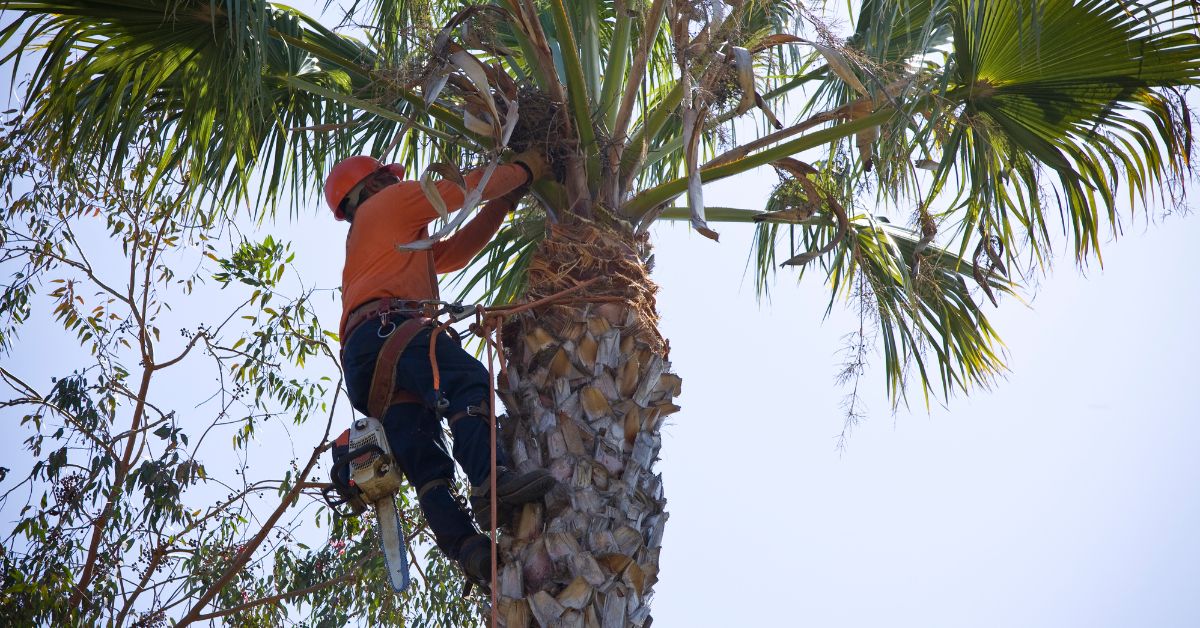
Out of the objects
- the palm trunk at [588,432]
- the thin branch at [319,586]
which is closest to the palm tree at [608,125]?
the palm trunk at [588,432]

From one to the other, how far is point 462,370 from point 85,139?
Answer: 8.25 ft

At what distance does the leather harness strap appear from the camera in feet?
14.8

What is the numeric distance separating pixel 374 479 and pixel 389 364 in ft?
1.51

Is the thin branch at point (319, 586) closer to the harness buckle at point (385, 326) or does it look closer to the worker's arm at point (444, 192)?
the harness buckle at point (385, 326)

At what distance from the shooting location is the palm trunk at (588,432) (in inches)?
156

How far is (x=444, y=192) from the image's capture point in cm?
465

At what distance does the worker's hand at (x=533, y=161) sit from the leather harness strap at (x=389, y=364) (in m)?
0.77

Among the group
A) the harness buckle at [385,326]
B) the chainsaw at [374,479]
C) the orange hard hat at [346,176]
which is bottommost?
the chainsaw at [374,479]

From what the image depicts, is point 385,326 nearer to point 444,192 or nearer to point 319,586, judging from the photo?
point 444,192

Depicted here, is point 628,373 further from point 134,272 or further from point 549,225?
point 134,272

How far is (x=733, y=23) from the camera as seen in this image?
A: 4.64 meters

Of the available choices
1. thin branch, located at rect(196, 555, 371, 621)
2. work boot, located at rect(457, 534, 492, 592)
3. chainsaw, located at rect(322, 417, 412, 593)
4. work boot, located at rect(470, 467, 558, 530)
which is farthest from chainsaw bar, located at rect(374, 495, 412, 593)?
thin branch, located at rect(196, 555, 371, 621)

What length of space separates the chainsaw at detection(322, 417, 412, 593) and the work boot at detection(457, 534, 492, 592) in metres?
0.31

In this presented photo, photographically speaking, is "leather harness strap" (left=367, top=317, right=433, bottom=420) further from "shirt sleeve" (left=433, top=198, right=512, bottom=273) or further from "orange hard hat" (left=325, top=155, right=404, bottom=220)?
"orange hard hat" (left=325, top=155, right=404, bottom=220)
